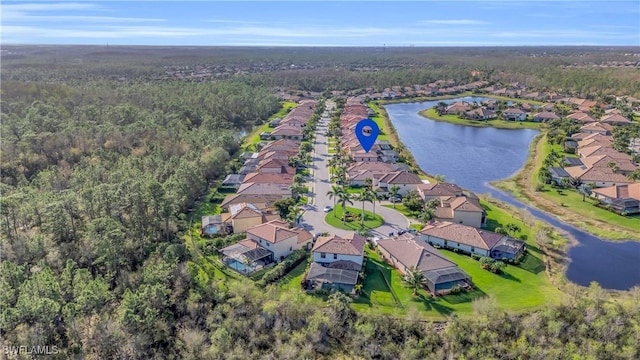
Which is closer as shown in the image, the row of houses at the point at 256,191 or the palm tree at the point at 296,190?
the row of houses at the point at 256,191

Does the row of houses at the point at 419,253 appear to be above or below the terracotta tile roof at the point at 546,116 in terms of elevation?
below

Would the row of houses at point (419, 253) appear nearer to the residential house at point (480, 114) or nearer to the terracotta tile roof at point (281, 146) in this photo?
the terracotta tile roof at point (281, 146)

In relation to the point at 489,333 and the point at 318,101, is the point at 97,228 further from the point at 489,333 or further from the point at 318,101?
the point at 318,101

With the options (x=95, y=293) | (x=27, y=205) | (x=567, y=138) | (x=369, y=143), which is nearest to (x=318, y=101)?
(x=567, y=138)

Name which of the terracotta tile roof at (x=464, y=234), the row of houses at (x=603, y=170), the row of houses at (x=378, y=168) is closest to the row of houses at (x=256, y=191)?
the row of houses at (x=378, y=168)

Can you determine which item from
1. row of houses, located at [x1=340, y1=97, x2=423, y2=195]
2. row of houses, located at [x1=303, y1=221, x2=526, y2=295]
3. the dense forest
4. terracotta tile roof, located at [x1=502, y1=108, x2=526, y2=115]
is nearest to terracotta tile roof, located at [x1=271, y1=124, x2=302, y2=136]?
row of houses, located at [x1=340, y1=97, x2=423, y2=195]

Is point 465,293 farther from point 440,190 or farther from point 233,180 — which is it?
point 233,180

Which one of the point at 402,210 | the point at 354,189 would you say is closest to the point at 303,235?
the point at 402,210
